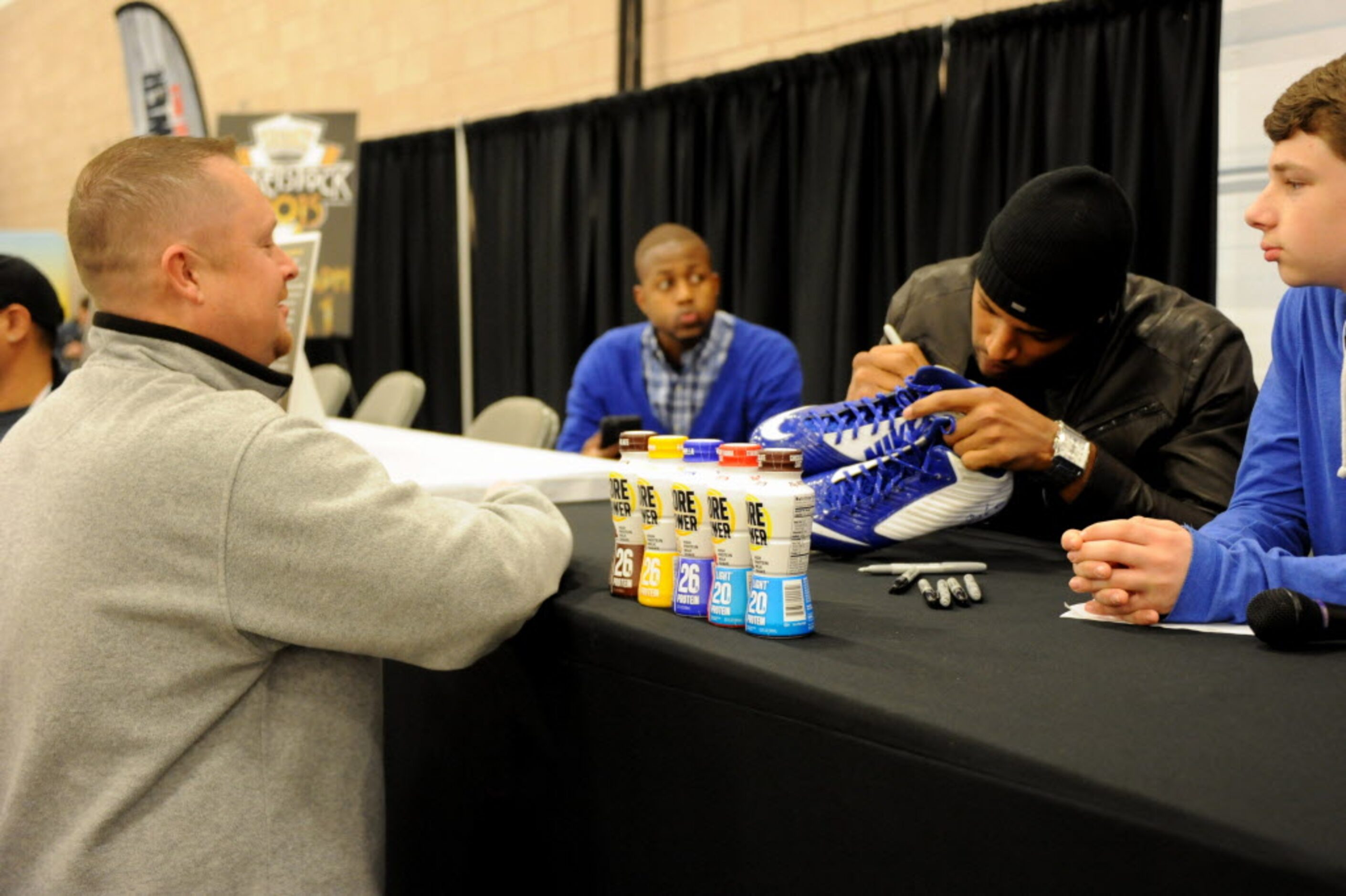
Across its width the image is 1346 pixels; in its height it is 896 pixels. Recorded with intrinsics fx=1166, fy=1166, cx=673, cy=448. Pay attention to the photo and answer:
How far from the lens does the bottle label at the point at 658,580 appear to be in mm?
1206

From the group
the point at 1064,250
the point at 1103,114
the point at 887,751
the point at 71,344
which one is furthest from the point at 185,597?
the point at 71,344

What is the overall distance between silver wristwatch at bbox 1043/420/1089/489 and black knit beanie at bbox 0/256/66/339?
182cm

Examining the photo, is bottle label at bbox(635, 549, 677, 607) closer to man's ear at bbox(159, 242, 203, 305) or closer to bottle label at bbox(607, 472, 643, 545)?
bottle label at bbox(607, 472, 643, 545)

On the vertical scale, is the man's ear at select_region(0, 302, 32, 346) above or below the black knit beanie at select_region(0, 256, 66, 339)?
below

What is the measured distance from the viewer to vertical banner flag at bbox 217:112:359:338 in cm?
596

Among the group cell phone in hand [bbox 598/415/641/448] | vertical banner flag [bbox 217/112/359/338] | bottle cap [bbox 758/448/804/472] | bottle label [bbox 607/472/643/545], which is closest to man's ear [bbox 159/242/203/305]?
bottle label [bbox 607/472/643/545]

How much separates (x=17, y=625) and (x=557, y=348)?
4.55 m

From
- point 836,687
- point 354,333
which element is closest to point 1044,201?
point 836,687

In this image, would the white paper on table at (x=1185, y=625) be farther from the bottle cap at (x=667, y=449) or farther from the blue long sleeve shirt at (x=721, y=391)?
the blue long sleeve shirt at (x=721, y=391)

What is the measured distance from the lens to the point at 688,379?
3.48 metres

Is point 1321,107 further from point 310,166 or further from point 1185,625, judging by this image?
point 310,166

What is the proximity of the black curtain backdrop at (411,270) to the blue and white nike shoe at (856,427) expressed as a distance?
506 cm

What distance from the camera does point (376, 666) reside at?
4.02 feet

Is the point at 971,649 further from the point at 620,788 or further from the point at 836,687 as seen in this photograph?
the point at 620,788
